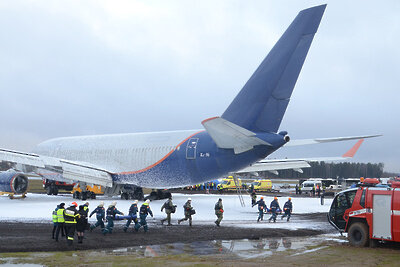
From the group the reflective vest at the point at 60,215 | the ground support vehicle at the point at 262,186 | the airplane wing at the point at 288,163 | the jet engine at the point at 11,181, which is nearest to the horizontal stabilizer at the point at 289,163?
the airplane wing at the point at 288,163

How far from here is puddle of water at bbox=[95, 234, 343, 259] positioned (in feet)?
40.6

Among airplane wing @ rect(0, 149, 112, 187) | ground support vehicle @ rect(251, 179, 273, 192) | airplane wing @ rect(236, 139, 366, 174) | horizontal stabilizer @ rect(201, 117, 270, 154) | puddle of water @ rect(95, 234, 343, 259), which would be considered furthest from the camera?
ground support vehicle @ rect(251, 179, 273, 192)

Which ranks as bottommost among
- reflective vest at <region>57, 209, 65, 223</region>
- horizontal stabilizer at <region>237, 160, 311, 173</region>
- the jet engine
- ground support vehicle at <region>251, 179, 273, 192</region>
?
reflective vest at <region>57, 209, 65, 223</region>

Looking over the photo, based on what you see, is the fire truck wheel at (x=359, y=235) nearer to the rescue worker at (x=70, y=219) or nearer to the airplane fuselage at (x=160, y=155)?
the airplane fuselage at (x=160, y=155)

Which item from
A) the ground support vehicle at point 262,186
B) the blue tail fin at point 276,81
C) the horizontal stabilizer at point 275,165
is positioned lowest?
the ground support vehicle at point 262,186

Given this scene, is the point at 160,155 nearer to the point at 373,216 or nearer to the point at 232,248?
the point at 232,248

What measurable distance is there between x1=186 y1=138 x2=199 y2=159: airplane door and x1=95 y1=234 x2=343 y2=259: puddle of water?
1130 centimetres

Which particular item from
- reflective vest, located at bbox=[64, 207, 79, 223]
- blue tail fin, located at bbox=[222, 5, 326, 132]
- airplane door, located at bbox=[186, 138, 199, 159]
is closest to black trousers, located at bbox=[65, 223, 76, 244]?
reflective vest, located at bbox=[64, 207, 79, 223]

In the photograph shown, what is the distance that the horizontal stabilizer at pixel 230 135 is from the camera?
18250 mm

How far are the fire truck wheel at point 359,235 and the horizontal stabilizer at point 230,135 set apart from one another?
20.4ft

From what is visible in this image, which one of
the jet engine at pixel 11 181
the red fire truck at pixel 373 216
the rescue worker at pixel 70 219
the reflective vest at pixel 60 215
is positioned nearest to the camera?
the red fire truck at pixel 373 216

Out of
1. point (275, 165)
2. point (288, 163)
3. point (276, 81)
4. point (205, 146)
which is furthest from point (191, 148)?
point (288, 163)

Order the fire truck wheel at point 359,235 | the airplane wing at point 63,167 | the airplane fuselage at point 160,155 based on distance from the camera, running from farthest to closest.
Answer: the airplane wing at point 63,167 < the airplane fuselage at point 160,155 < the fire truck wheel at point 359,235

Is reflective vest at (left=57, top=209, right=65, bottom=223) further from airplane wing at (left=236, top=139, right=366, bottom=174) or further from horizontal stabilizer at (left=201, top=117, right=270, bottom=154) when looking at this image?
airplane wing at (left=236, top=139, right=366, bottom=174)
